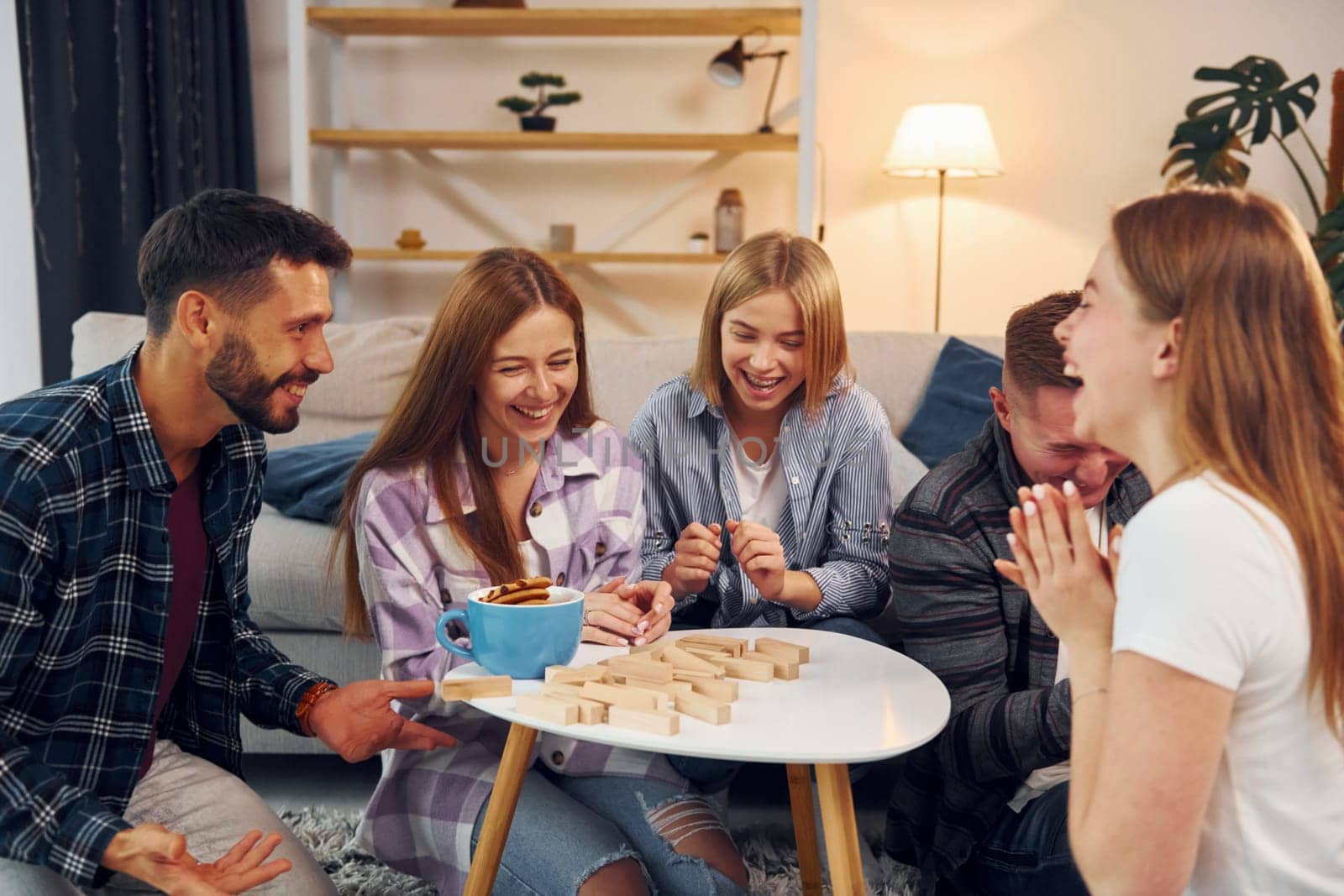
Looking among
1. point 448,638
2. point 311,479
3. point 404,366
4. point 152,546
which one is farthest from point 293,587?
point 448,638

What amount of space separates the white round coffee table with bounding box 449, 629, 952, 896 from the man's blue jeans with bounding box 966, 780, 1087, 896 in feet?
0.79

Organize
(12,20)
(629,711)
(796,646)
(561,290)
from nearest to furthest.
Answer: (629,711)
(796,646)
(561,290)
(12,20)

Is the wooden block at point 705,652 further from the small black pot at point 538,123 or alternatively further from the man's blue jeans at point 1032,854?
the small black pot at point 538,123

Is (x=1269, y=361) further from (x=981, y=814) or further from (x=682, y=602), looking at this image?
(x=682, y=602)

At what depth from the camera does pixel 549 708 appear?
1.01 m

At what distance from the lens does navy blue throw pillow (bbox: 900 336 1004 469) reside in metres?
2.52

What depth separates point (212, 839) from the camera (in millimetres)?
1286

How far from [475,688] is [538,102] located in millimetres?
3065

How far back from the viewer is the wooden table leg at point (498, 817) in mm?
1168

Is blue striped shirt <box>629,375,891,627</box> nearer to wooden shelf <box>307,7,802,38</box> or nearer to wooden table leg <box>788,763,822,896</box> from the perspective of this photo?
wooden table leg <box>788,763,822,896</box>

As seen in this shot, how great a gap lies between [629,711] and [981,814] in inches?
22.7

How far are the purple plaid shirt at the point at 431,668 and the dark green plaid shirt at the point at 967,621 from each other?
0.34 meters

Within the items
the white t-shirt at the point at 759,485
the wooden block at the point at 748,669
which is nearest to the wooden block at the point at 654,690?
the wooden block at the point at 748,669

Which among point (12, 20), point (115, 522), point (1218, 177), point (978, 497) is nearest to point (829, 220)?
point (1218, 177)
